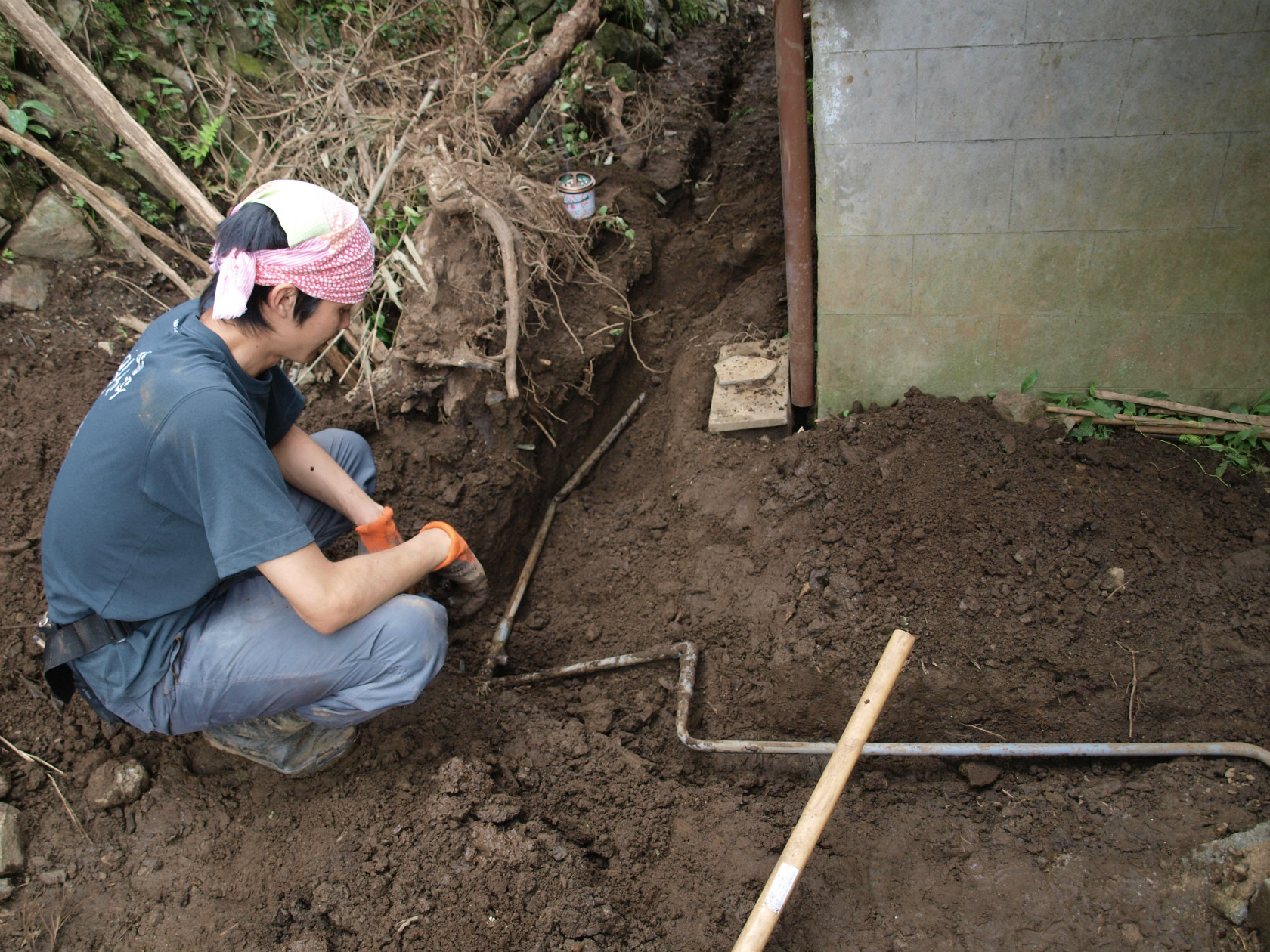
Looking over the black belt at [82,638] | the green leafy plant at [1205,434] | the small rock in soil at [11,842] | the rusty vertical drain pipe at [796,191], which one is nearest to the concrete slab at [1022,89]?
the rusty vertical drain pipe at [796,191]

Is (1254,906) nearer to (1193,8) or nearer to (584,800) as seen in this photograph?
(584,800)

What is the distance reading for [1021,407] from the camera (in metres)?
3.03

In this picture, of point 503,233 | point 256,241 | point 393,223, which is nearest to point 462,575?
point 256,241

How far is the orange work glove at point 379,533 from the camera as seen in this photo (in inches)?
95.3

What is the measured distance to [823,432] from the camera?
3.16 m

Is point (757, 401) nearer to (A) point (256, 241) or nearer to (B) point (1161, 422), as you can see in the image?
(B) point (1161, 422)

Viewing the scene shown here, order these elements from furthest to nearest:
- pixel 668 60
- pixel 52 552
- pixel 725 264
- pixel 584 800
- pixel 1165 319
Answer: pixel 668 60, pixel 725 264, pixel 1165 319, pixel 584 800, pixel 52 552

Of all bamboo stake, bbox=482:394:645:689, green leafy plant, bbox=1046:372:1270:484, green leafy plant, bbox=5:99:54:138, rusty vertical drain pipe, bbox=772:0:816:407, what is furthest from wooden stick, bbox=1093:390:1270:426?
green leafy plant, bbox=5:99:54:138

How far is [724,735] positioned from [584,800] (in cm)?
55

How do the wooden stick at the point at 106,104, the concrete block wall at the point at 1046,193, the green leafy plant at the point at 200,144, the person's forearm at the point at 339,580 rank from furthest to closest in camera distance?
the green leafy plant at the point at 200,144, the wooden stick at the point at 106,104, the concrete block wall at the point at 1046,193, the person's forearm at the point at 339,580

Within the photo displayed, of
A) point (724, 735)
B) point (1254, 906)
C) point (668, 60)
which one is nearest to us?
point (1254, 906)

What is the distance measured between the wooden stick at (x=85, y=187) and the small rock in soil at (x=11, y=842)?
2048 mm

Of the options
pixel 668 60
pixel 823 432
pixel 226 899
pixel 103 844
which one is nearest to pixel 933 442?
pixel 823 432

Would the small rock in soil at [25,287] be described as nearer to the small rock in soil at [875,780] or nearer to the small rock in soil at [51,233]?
the small rock in soil at [51,233]
